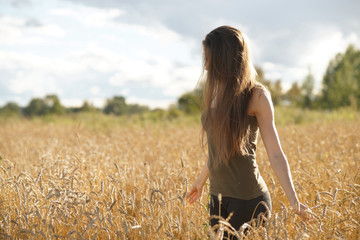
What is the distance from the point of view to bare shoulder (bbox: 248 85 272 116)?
6.35 feet

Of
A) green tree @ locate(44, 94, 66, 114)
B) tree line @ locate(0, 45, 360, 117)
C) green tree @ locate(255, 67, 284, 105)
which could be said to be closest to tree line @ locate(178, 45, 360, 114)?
tree line @ locate(0, 45, 360, 117)

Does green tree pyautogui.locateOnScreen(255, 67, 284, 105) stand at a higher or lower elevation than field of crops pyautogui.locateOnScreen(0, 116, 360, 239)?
higher

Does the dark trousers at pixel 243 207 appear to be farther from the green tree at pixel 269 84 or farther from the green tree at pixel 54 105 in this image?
the green tree at pixel 54 105

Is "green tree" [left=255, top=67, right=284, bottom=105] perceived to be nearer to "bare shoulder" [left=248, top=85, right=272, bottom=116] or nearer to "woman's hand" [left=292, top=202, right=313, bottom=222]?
"bare shoulder" [left=248, top=85, right=272, bottom=116]

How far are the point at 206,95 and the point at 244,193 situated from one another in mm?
654

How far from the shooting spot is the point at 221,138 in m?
2.02

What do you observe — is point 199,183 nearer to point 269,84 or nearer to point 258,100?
point 258,100

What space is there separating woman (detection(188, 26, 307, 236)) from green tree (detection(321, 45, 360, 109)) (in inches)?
1373

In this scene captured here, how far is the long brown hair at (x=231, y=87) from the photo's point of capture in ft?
6.54

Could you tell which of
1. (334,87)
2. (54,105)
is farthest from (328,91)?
(54,105)

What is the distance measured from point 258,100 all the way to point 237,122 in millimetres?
179

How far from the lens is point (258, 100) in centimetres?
196

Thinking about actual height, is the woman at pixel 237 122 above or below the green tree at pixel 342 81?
below

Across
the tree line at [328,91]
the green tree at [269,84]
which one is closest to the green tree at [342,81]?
the tree line at [328,91]
